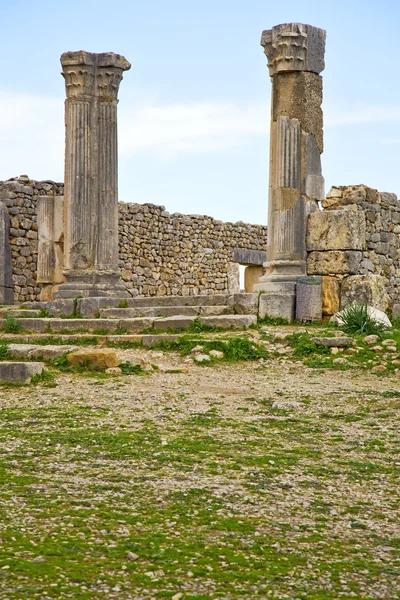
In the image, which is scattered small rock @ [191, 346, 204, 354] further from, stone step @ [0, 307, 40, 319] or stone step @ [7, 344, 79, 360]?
stone step @ [0, 307, 40, 319]

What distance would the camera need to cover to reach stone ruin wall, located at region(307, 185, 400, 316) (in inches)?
507

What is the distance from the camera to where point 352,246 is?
1298 cm

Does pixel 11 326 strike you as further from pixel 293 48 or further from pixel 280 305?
pixel 293 48

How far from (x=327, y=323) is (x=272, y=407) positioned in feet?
16.9

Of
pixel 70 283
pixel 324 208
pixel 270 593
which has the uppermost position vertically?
pixel 324 208

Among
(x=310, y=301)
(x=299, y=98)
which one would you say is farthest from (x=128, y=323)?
(x=299, y=98)

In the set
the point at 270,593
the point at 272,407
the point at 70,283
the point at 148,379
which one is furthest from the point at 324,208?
the point at 270,593

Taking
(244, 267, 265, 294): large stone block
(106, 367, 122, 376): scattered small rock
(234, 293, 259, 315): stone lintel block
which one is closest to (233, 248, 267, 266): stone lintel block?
(244, 267, 265, 294): large stone block

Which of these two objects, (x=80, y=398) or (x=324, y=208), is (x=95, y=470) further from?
(x=324, y=208)

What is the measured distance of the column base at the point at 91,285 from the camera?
47.6 feet

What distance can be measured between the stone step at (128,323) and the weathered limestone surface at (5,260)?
16.4ft

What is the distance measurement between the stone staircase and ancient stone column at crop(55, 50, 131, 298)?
29.1 inches

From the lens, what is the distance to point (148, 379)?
30.0 feet

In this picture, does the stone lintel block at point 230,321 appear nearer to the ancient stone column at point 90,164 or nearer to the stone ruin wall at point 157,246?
the ancient stone column at point 90,164
